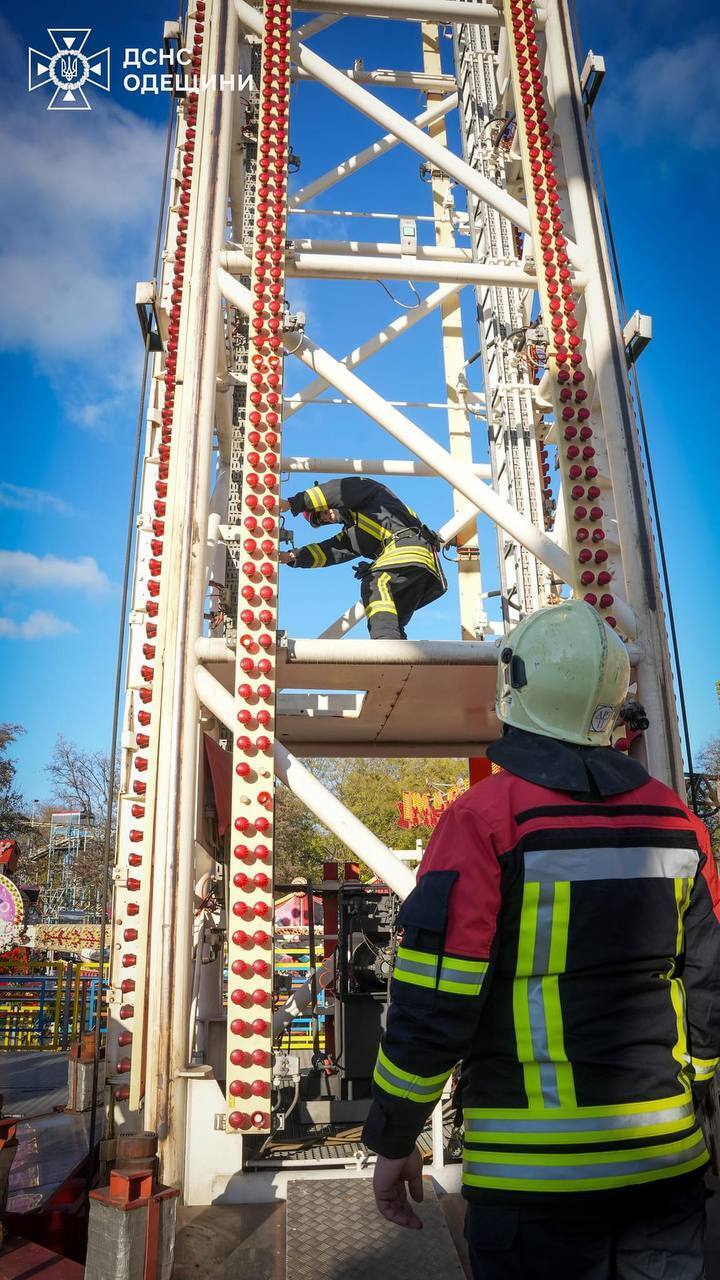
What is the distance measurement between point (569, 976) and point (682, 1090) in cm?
40

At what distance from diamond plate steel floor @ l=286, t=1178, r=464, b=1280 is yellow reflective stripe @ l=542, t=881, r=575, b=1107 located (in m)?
2.37

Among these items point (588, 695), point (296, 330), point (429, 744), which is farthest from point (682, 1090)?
point (429, 744)

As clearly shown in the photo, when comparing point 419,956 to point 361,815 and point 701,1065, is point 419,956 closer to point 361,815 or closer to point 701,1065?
point 701,1065

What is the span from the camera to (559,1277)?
1.81 m

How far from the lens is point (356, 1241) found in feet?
13.0

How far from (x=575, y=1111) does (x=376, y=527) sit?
19.0ft

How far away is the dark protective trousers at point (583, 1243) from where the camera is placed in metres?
1.82

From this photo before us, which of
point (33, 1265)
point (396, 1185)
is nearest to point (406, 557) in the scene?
point (33, 1265)

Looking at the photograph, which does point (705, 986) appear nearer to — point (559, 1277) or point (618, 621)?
point (559, 1277)

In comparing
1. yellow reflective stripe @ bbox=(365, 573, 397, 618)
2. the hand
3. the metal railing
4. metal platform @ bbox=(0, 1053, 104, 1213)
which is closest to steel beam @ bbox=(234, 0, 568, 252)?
yellow reflective stripe @ bbox=(365, 573, 397, 618)

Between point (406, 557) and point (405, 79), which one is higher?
point (405, 79)

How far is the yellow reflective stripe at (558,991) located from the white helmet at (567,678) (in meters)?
0.44

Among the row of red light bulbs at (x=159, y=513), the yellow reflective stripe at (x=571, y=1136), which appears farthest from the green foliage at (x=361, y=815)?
the yellow reflective stripe at (x=571, y=1136)

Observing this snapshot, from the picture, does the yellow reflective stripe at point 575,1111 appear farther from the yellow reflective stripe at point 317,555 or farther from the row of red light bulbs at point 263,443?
the yellow reflective stripe at point 317,555
